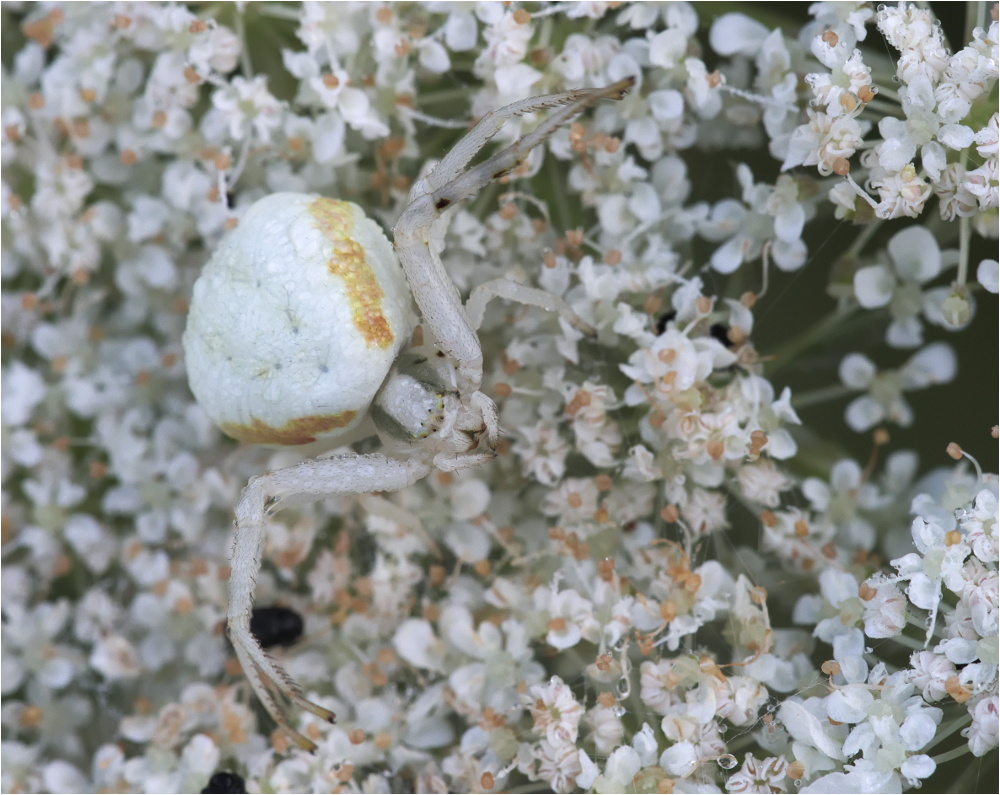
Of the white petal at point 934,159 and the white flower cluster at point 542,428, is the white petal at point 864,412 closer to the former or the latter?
the white flower cluster at point 542,428

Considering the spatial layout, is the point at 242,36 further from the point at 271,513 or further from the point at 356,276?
the point at 271,513

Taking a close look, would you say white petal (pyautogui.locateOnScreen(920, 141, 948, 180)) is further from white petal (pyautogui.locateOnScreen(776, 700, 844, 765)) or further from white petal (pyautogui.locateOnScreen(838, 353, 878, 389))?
white petal (pyautogui.locateOnScreen(776, 700, 844, 765))

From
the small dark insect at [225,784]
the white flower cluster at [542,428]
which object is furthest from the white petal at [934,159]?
the small dark insect at [225,784]

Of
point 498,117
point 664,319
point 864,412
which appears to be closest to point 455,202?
point 498,117

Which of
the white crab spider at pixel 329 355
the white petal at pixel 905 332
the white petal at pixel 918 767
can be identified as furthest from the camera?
the white petal at pixel 905 332

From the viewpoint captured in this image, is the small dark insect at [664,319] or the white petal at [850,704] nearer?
the white petal at [850,704]

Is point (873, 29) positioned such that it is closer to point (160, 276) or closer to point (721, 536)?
point (721, 536)

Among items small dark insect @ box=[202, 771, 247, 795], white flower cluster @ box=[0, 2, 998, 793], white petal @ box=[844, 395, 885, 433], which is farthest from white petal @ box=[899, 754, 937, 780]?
small dark insect @ box=[202, 771, 247, 795]
